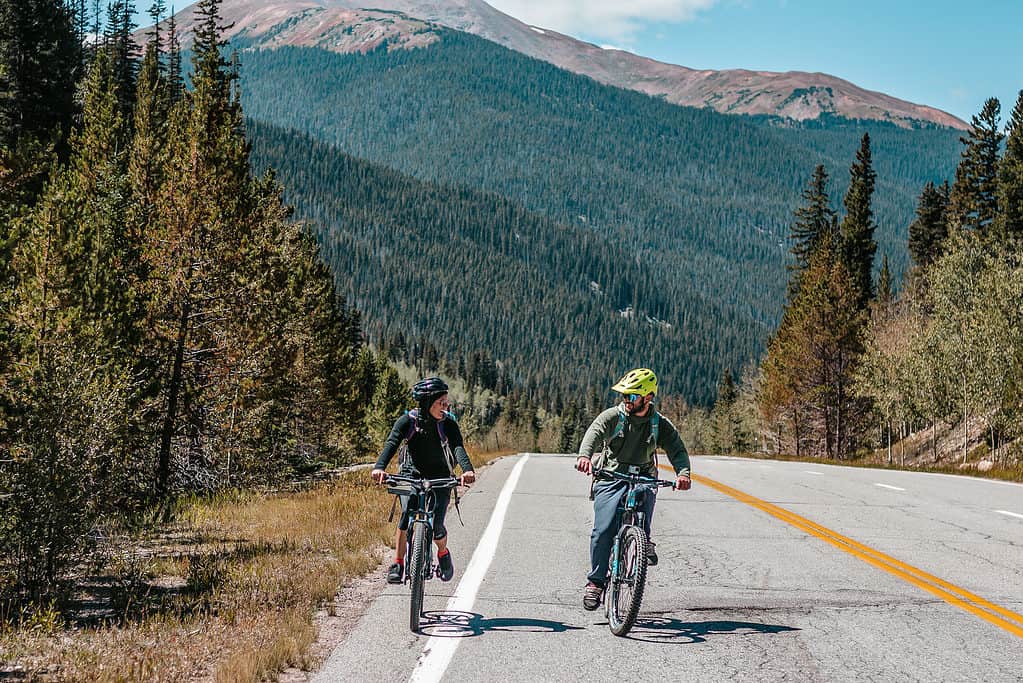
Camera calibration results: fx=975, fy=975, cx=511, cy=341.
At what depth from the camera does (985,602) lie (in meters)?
8.20

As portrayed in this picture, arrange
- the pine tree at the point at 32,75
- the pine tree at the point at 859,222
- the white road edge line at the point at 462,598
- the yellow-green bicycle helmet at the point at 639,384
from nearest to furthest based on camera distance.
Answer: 1. the white road edge line at the point at 462,598
2. the yellow-green bicycle helmet at the point at 639,384
3. the pine tree at the point at 32,75
4. the pine tree at the point at 859,222

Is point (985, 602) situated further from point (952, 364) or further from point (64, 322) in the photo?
point (952, 364)

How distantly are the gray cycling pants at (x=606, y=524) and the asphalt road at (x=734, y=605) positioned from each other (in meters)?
0.41

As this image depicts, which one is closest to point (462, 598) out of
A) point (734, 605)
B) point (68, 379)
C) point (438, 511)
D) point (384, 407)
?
point (438, 511)

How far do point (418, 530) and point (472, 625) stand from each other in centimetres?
81

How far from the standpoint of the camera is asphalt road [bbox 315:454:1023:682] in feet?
20.1

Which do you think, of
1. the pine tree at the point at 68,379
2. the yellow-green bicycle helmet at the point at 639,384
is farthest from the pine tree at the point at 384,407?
the yellow-green bicycle helmet at the point at 639,384

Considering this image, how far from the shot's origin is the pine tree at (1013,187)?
5397 centimetres

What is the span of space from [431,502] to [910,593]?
4.33 meters

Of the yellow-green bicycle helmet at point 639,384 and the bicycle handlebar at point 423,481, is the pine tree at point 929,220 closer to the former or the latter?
the yellow-green bicycle helmet at point 639,384

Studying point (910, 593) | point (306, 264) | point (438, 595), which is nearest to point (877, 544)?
point (910, 593)

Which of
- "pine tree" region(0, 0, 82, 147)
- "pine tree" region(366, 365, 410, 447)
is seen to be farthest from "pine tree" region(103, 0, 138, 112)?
"pine tree" region(366, 365, 410, 447)

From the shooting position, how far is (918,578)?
30.6 feet

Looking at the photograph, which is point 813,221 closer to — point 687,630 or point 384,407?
point 384,407
